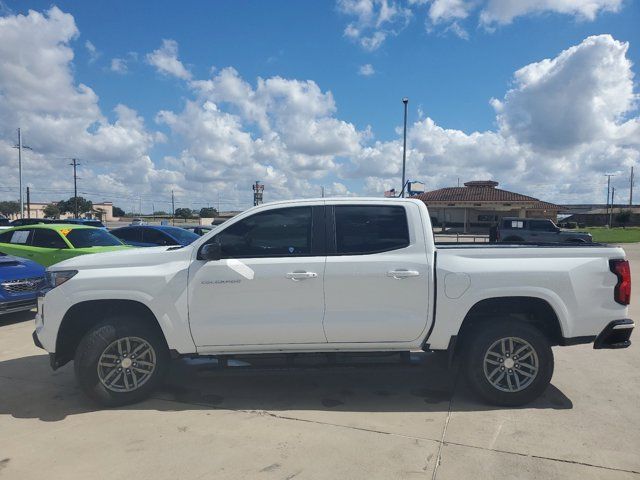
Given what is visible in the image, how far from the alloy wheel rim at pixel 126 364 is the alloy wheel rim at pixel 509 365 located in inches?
120

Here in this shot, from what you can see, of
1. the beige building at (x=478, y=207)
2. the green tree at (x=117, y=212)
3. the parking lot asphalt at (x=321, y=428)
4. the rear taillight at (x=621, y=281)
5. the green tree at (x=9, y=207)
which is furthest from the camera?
the green tree at (x=117, y=212)

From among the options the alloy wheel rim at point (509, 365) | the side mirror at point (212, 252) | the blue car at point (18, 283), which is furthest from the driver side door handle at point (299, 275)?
the blue car at point (18, 283)

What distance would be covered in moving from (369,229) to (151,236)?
9557 mm

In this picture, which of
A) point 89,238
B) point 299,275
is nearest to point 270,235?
point 299,275

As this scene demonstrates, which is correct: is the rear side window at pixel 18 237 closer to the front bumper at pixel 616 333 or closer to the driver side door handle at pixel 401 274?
the driver side door handle at pixel 401 274

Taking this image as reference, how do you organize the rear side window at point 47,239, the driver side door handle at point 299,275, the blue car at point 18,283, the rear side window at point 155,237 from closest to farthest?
the driver side door handle at point 299,275, the blue car at point 18,283, the rear side window at point 47,239, the rear side window at point 155,237

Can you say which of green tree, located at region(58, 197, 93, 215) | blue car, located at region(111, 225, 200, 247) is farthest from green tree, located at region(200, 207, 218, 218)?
blue car, located at region(111, 225, 200, 247)

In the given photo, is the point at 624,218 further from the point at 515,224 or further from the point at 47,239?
the point at 47,239

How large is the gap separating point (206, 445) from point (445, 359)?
2.30 metres

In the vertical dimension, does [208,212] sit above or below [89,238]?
above

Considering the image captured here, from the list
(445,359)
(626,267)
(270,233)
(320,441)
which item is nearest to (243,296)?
(270,233)

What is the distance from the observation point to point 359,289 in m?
4.12

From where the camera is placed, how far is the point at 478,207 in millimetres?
47125

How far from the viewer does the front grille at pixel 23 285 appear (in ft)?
24.1
